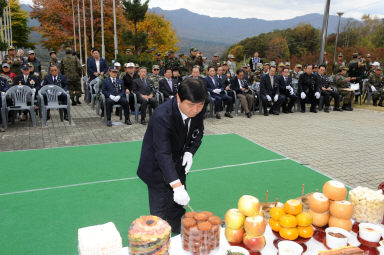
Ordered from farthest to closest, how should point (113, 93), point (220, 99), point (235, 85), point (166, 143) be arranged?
point (235, 85) → point (220, 99) → point (113, 93) → point (166, 143)

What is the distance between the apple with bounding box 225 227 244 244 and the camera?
212cm

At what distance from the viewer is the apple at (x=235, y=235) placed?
2.12 meters

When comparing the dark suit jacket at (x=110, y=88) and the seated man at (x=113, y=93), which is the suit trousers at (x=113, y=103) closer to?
the seated man at (x=113, y=93)

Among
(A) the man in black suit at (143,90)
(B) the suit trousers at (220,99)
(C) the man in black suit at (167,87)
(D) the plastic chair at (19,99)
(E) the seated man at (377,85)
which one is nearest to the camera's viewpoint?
(D) the plastic chair at (19,99)

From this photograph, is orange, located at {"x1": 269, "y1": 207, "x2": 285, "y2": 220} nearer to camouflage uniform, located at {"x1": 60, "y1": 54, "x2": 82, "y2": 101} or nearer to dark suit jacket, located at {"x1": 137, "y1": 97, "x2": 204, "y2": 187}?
dark suit jacket, located at {"x1": 137, "y1": 97, "x2": 204, "y2": 187}

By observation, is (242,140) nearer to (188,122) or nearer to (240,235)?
(188,122)

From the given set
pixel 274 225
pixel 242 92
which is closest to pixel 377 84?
pixel 242 92

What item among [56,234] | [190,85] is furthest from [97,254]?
[56,234]

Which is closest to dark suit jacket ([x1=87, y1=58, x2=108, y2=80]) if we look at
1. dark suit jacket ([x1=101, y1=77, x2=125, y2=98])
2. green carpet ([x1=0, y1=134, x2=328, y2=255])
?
dark suit jacket ([x1=101, y1=77, x2=125, y2=98])

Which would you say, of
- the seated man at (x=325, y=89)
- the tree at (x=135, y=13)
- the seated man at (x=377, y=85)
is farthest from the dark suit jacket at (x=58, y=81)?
the tree at (x=135, y=13)

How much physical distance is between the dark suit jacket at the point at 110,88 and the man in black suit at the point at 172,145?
24.9 ft

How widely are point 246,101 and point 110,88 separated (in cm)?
512

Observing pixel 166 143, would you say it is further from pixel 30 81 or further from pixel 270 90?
pixel 270 90

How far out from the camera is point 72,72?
13.8m
